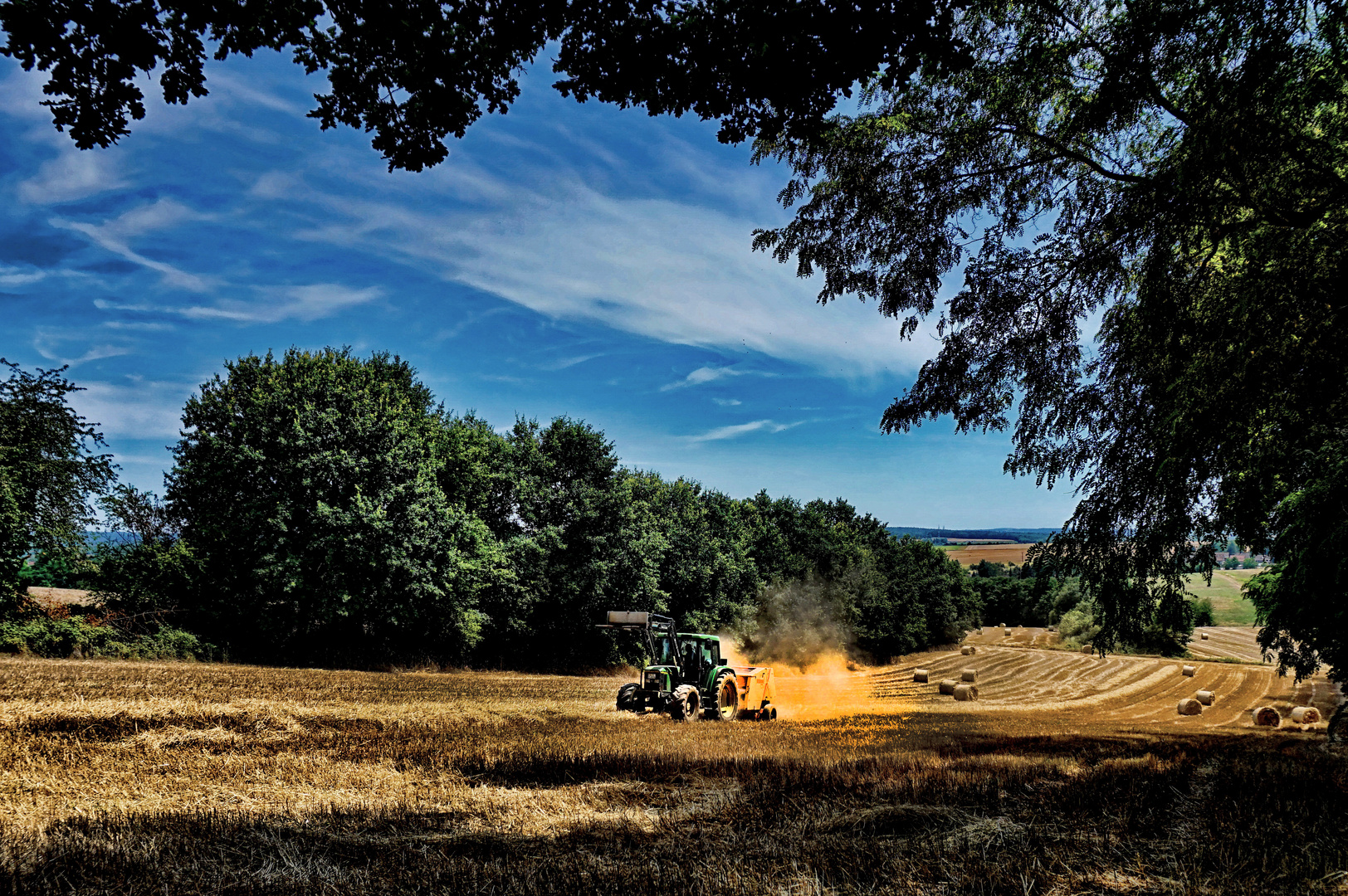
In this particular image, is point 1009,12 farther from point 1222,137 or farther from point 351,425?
point 351,425

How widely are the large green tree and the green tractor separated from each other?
45.9ft

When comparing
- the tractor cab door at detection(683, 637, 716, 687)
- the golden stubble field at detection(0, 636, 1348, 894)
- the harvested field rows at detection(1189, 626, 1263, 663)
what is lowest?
the harvested field rows at detection(1189, 626, 1263, 663)

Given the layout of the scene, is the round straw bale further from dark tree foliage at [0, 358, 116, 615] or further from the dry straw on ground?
dark tree foliage at [0, 358, 116, 615]

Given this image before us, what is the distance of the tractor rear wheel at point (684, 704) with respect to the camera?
1489 centimetres

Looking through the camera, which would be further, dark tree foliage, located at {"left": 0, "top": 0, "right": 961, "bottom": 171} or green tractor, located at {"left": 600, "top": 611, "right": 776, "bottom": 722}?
green tractor, located at {"left": 600, "top": 611, "right": 776, "bottom": 722}

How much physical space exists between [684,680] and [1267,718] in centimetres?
2425

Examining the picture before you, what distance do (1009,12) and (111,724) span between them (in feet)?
49.2

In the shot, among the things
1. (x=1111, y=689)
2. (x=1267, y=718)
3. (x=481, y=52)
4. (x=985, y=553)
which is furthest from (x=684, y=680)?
(x=985, y=553)

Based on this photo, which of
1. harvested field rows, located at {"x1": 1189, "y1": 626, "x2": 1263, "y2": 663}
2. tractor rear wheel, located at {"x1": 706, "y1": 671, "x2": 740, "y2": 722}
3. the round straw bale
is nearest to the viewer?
tractor rear wheel, located at {"x1": 706, "y1": 671, "x2": 740, "y2": 722}

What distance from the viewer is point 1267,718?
80.5 feet

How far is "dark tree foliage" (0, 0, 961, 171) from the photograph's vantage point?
3660 mm

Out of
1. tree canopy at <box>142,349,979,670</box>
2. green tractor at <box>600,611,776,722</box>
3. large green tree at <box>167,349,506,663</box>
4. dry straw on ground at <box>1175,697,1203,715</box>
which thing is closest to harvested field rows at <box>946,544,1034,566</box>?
dry straw on ground at <box>1175,697,1203,715</box>

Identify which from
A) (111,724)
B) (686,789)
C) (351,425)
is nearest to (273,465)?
(351,425)

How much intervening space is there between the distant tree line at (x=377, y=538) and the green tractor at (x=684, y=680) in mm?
14162
